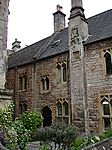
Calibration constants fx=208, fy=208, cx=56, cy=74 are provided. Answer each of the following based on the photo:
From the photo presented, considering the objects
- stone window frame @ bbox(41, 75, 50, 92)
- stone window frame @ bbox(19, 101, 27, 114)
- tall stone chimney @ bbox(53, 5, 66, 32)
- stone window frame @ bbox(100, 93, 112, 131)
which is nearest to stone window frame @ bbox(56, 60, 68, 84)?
stone window frame @ bbox(41, 75, 50, 92)

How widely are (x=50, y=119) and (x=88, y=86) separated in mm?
5629

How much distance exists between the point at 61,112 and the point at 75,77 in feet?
10.9

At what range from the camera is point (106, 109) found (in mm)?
14070

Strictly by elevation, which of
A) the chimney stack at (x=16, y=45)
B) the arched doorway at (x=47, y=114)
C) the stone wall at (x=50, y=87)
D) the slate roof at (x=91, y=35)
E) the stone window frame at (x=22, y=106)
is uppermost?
the chimney stack at (x=16, y=45)

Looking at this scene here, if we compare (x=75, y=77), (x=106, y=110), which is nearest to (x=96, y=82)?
(x=75, y=77)

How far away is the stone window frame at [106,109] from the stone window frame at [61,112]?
10.6ft

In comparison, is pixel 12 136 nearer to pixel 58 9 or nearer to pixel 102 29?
pixel 102 29

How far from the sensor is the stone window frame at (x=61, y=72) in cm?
1728

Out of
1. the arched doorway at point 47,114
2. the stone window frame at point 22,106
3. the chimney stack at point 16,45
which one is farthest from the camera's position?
the chimney stack at point 16,45

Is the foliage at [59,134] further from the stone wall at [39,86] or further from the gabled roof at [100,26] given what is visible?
the stone wall at [39,86]

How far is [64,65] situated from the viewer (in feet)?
57.0

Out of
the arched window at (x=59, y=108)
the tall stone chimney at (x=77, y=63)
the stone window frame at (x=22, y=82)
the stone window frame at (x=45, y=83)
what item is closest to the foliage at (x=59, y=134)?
the tall stone chimney at (x=77, y=63)

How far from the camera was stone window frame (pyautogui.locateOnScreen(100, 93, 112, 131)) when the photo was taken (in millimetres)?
13781

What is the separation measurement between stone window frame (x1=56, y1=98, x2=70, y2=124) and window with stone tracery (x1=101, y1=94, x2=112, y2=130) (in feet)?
10.7
